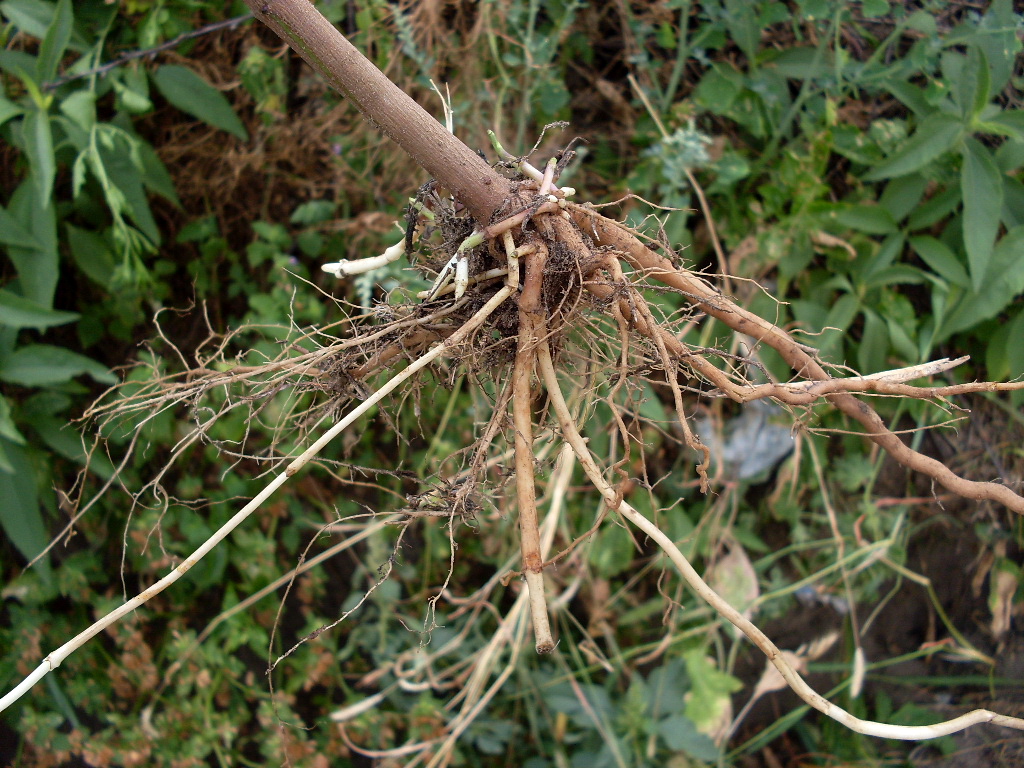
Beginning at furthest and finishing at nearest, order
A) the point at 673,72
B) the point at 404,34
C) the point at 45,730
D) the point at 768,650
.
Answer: the point at 45,730, the point at 673,72, the point at 404,34, the point at 768,650

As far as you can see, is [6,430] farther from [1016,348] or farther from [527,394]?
[1016,348]

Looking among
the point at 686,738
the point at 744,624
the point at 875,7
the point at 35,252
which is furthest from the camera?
the point at 686,738

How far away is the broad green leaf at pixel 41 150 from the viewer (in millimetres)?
959

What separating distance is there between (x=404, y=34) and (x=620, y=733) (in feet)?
4.22

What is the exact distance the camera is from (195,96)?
1117mm

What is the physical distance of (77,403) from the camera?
1.30 metres

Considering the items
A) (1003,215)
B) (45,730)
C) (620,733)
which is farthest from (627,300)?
(45,730)

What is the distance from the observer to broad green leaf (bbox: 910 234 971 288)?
3.53ft

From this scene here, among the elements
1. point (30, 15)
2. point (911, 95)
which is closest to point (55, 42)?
point (30, 15)

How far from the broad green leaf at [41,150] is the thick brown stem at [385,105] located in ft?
1.87

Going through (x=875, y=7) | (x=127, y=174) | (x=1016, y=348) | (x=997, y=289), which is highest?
(x=127, y=174)

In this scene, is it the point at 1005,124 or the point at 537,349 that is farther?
the point at 1005,124

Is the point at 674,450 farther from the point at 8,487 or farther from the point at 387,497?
the point at 8,487

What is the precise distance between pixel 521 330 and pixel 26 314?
821 millimetres
